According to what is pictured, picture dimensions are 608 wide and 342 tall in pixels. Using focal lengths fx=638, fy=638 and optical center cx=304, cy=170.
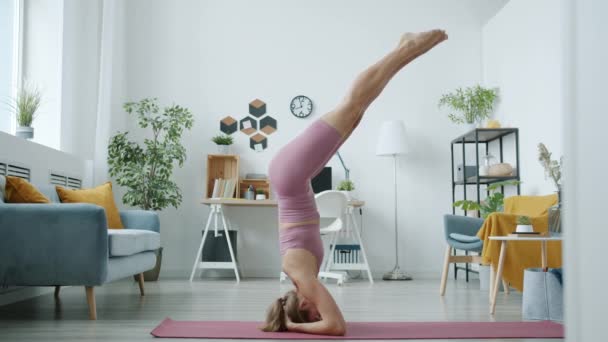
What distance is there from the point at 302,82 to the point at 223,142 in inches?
43.9

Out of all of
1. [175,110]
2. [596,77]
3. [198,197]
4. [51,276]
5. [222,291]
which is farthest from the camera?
[198,197]

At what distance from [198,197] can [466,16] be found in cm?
356

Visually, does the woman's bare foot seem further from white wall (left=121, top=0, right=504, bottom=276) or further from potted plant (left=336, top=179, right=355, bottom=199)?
white wall (left=121, top=0, right=504, bottom=276)

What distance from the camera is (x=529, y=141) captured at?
18.9 ft

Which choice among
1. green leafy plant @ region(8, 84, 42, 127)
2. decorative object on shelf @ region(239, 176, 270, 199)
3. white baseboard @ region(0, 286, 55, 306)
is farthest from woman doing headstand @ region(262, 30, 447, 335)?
decorative object on shelf @ region(239, 176, 270, 199)

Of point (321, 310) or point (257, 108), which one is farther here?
point (257, 108)

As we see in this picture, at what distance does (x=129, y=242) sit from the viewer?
3.78m

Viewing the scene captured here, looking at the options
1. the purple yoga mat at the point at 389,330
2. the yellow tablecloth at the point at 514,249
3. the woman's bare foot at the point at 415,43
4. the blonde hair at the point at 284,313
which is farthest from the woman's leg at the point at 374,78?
the yellow tablecloth at the point at 514,249

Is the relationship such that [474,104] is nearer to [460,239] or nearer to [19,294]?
[460,239]

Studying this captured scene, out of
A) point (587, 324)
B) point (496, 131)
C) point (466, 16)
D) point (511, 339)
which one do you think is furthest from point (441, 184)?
point (587, 324)

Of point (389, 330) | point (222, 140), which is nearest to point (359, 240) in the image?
point (222, 140)

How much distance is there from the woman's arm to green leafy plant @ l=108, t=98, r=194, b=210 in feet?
11.5

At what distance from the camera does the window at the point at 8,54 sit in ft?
16.3

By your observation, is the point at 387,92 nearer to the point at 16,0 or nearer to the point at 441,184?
the point at 441,184
